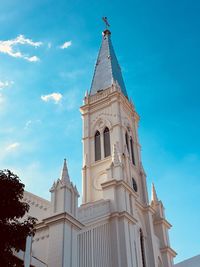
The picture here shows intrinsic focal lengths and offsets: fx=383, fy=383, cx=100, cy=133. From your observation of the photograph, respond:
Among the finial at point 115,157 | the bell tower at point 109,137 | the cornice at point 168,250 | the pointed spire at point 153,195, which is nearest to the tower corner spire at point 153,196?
the pointed spire at point 153,195

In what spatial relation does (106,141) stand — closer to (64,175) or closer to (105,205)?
(105,205)

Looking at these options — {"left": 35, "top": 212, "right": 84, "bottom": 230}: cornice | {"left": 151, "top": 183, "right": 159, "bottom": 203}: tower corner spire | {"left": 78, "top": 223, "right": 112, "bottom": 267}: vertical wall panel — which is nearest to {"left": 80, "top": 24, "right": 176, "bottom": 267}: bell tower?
{"left": 78, "top": 223, "right": 112, "bottom": 267}: vertical wall panel

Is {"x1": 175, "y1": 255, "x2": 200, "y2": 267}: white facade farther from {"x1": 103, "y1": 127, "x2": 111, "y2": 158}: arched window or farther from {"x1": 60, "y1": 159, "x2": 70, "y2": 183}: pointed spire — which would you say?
{"x1": 103, "y1": 127, "x2": 111, "y2": 158}: arched window

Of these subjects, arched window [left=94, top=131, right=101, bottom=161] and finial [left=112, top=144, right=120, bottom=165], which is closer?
finial [left=112, top=144, right=120, bottom=165]

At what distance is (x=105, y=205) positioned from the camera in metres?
24.5

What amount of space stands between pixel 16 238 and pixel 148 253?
1839cm

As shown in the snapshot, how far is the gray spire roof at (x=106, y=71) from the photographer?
37844mm

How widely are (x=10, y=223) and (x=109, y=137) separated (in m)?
21.9

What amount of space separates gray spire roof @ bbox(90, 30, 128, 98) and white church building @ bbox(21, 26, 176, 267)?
0.34ft

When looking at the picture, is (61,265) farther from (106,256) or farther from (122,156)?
(122,156)

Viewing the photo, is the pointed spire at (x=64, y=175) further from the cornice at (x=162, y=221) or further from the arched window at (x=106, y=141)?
the cornice at (x=162, y=221)

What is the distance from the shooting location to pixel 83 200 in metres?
29.8

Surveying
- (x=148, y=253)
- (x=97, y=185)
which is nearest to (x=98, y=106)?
(x=97, y=185)

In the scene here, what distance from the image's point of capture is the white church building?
63.1 ft
